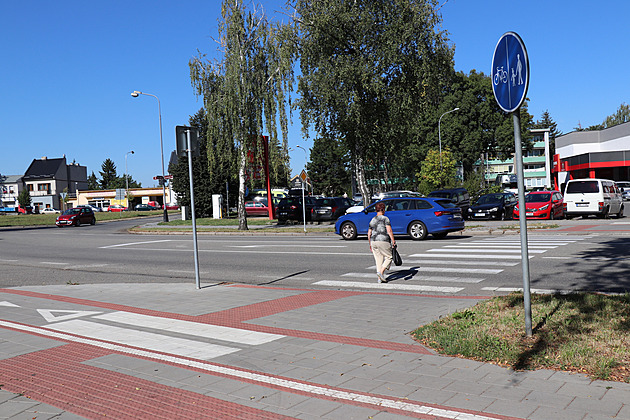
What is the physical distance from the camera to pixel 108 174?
485 feet

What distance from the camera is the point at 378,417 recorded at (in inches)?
162

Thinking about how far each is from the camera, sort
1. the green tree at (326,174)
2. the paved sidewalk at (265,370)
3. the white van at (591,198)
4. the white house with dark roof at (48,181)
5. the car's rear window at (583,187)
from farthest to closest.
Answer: the white house with dark roof at (48,181) < the green tree at (326,174) < the car's rear window at (583,187) < the white van at (591,198) < the paved sidewalk at (265,370)

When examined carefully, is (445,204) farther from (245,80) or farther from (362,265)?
(245,80)

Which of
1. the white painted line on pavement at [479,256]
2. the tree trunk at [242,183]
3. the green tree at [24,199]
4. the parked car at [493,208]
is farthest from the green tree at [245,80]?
the green tree at [24,199]

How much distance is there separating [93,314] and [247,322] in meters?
2.70

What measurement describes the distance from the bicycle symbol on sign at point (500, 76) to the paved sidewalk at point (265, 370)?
296 cm

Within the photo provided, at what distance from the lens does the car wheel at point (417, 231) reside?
19422 millimetres

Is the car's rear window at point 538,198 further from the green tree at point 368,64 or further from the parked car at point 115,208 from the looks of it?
the parked car at point 115,208

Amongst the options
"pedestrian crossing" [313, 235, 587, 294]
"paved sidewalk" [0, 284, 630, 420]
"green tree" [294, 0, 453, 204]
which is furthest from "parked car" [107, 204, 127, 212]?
"paved sidewalk" [0, 284, 630, 420]

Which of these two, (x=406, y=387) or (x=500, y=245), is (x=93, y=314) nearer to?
(x=406, y=387)

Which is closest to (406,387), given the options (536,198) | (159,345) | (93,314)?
(159,345)

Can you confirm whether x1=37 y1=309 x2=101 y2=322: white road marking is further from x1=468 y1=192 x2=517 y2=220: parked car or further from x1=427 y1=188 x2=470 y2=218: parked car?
x1=427 y1=188 x2=470 y2=218: parked car

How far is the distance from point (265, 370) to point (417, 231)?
14.8 meters

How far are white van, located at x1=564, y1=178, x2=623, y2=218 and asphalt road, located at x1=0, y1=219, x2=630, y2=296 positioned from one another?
7393 millimetres
